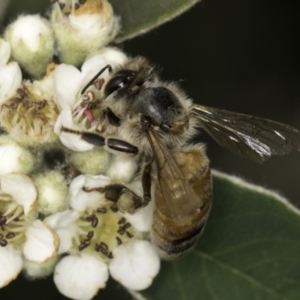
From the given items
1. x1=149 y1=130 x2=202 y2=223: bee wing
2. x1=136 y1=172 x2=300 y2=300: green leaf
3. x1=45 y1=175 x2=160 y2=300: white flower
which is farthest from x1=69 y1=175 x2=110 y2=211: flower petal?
x1=136 y1=172 x2=300 y2=300: green leaf

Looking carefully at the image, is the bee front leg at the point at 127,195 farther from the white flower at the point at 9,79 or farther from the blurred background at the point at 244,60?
the blurred background at the point at 244,60

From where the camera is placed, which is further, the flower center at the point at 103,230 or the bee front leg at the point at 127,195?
the flower center at the point at 103,230

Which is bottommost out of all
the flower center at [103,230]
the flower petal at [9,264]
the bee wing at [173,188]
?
the flower center at [103,230]

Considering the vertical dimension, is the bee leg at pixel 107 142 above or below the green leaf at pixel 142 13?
below

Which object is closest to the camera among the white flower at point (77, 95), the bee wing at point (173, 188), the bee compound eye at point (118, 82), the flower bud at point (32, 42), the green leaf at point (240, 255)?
the bee wing at point (173, 188)

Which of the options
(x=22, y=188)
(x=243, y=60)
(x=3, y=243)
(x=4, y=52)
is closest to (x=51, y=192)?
(x=22, y=188)

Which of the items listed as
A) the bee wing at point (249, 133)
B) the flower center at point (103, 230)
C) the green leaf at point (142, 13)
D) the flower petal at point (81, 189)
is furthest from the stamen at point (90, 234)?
the green leaf at point (142, 13)

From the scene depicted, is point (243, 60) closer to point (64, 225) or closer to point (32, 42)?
point (32, 42)
